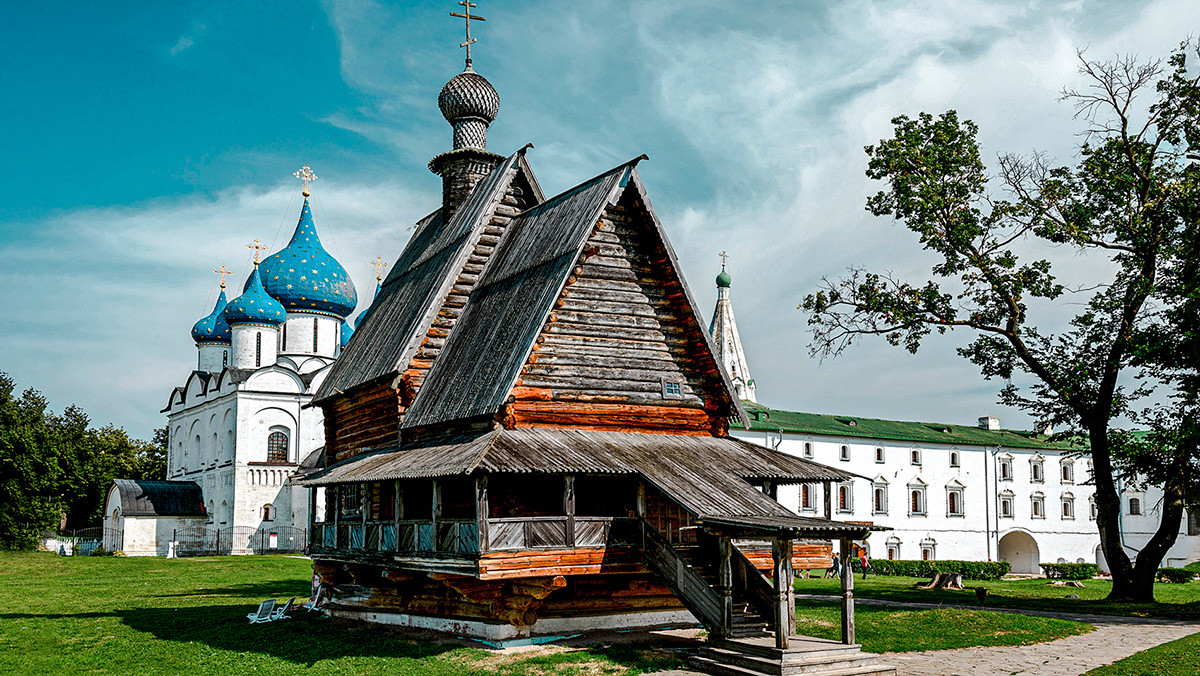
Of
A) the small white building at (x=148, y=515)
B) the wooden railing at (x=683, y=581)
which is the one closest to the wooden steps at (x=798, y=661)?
the wooden railing at (x=683, y=581)

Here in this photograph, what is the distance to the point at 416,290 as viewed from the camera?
76.4 ft

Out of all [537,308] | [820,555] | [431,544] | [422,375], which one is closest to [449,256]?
[422,375]

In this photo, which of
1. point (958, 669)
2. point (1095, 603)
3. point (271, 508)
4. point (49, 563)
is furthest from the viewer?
point (271, 508)

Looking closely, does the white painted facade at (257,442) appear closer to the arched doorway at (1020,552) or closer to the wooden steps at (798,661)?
the arched doorway at (1020,552)

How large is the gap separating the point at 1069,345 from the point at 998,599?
6885mm

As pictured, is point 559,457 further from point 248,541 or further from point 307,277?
point 307,277

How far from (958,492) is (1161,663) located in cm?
4422

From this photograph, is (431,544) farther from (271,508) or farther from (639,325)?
(271,508)

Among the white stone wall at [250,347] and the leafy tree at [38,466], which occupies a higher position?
the white stone wall at [250,347]

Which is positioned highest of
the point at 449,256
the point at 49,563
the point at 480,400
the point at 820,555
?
the point at 449,256

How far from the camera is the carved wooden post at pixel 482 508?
15.9 meters

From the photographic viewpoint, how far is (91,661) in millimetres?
16703

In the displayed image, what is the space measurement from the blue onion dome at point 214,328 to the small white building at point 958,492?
29.8 meters

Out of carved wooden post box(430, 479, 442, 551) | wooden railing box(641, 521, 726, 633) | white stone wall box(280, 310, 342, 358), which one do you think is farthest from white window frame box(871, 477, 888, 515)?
carved wooden post box(430, 479, 442, 551)
